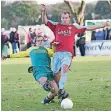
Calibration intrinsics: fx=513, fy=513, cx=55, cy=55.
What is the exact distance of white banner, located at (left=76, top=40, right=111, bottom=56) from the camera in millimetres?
28734

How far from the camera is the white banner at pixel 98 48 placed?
28734 millimetres

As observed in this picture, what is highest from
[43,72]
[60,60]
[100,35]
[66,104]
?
[60,60]

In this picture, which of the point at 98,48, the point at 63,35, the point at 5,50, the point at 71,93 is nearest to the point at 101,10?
the point at 98,48

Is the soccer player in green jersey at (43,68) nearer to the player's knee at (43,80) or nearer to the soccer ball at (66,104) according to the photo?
the player's knee at (43,80)

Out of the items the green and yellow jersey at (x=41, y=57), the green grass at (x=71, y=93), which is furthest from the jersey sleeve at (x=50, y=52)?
the green grass at (x=71, y=93)

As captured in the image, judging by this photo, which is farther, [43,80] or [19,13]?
[19,13]

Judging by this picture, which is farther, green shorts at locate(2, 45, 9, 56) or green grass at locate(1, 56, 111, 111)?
green shorts at locate(2, 45, 9, 56)

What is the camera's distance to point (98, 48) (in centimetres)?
2891

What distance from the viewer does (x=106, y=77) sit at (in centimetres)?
1500

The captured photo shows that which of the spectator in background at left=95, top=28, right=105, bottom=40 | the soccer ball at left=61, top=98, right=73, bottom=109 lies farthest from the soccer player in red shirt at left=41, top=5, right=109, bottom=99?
the spectator in background at left=95, top=28, right=105, bottom=40

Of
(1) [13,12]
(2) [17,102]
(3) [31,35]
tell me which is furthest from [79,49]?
(1) [13,12]

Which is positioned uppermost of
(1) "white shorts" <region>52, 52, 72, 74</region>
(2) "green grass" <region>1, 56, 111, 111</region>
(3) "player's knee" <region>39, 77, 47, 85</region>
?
(1) "white shorts" <region>52, 52, 72, 74</region>

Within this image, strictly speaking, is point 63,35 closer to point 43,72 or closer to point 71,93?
point 43,72

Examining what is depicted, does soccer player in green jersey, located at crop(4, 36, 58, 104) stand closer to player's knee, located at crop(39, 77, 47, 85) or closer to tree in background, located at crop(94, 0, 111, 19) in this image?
player's knee, located at crop(39, 77, 47, 85)
